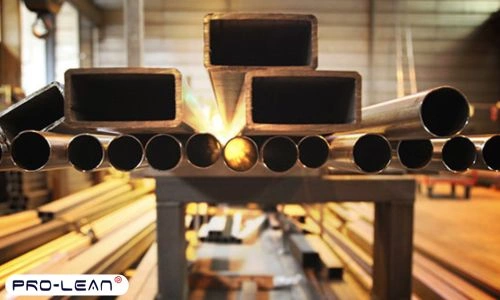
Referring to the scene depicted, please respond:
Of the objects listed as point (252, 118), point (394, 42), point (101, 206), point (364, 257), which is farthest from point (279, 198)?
point (394, 42)

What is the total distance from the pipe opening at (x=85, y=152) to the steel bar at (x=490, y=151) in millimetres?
997

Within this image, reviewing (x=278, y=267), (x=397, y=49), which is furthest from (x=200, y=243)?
(x=397, y=49)

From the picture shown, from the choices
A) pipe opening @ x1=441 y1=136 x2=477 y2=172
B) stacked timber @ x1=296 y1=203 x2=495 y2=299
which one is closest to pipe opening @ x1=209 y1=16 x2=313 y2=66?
pipe opening @ x1=441 y1=136 x2=477 y2=172

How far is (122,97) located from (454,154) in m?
0.91

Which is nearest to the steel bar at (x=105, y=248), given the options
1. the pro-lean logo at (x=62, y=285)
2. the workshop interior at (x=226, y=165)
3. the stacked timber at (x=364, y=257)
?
the workshop interior at (x=226, y=165)

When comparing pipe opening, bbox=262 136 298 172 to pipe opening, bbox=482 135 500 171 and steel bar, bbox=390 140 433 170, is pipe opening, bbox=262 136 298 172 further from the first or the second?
pipe opening, bbox=482 135 500 171

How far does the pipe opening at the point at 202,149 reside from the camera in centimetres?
107

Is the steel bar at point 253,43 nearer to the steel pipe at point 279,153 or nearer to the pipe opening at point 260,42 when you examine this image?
the pipe opening at point 260,42

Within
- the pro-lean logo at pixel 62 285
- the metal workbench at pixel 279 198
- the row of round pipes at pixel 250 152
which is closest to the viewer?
the row of round pipes at pixel 250 152

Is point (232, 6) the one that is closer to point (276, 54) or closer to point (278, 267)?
point (278, 267)

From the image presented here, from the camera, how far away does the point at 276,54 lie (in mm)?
967

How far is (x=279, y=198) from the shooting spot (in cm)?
206

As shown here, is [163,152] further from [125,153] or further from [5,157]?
[5,157]

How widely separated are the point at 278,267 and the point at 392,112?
8.99ft
